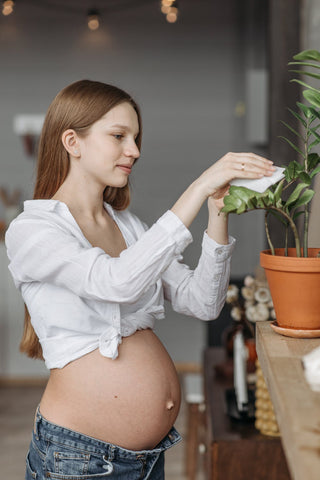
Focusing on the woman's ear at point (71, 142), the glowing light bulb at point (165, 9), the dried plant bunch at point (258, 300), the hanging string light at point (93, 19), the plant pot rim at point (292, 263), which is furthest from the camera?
the hanging string light at point (93, 19)

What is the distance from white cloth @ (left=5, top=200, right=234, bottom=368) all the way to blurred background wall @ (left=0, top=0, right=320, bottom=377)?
10.9 ft

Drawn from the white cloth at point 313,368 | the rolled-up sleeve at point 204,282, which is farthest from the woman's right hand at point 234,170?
the white cloth at point 313,368

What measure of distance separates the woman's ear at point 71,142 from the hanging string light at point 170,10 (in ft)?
10.0

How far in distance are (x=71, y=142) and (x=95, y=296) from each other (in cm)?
41

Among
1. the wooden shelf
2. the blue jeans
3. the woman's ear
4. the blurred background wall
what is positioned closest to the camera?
the wooden shelf

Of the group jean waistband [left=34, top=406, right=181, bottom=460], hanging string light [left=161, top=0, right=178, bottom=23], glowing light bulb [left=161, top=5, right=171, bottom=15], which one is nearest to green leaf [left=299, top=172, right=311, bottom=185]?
jean waistband [left=34, top=406, right=181, bottom=460]

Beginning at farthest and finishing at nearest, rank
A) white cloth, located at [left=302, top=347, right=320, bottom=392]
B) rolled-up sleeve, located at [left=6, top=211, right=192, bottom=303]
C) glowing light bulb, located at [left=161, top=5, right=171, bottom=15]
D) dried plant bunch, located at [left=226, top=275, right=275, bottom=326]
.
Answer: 1. glowing light bulb, located at [left=161, top=5, right=171, bottom=15]
2. dried plant bunch, located at [left=226, top=275, right=275, bottom=326]
3. rolled-up sleeve, located at [left=6, top=211, right=192, bottom=303]
4. white cloth, located at [left=302, top=347, right=320, bottom=392]

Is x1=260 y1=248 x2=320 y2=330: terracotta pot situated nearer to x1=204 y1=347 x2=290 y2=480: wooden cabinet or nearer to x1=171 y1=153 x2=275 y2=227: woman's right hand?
x1=171 y1=153 x2=275 y2=227: woman's right hand

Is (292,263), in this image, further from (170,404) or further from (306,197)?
(170,404)

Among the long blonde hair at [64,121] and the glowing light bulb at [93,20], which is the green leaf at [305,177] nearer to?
the long blonde hair at [64,121]

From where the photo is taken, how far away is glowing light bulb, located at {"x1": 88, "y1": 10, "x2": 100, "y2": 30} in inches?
178

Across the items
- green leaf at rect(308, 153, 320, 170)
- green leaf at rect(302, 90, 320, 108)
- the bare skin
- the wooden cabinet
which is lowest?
the wooden cabinet

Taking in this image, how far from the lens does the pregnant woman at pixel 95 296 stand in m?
1.19

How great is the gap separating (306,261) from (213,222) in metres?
0.34
